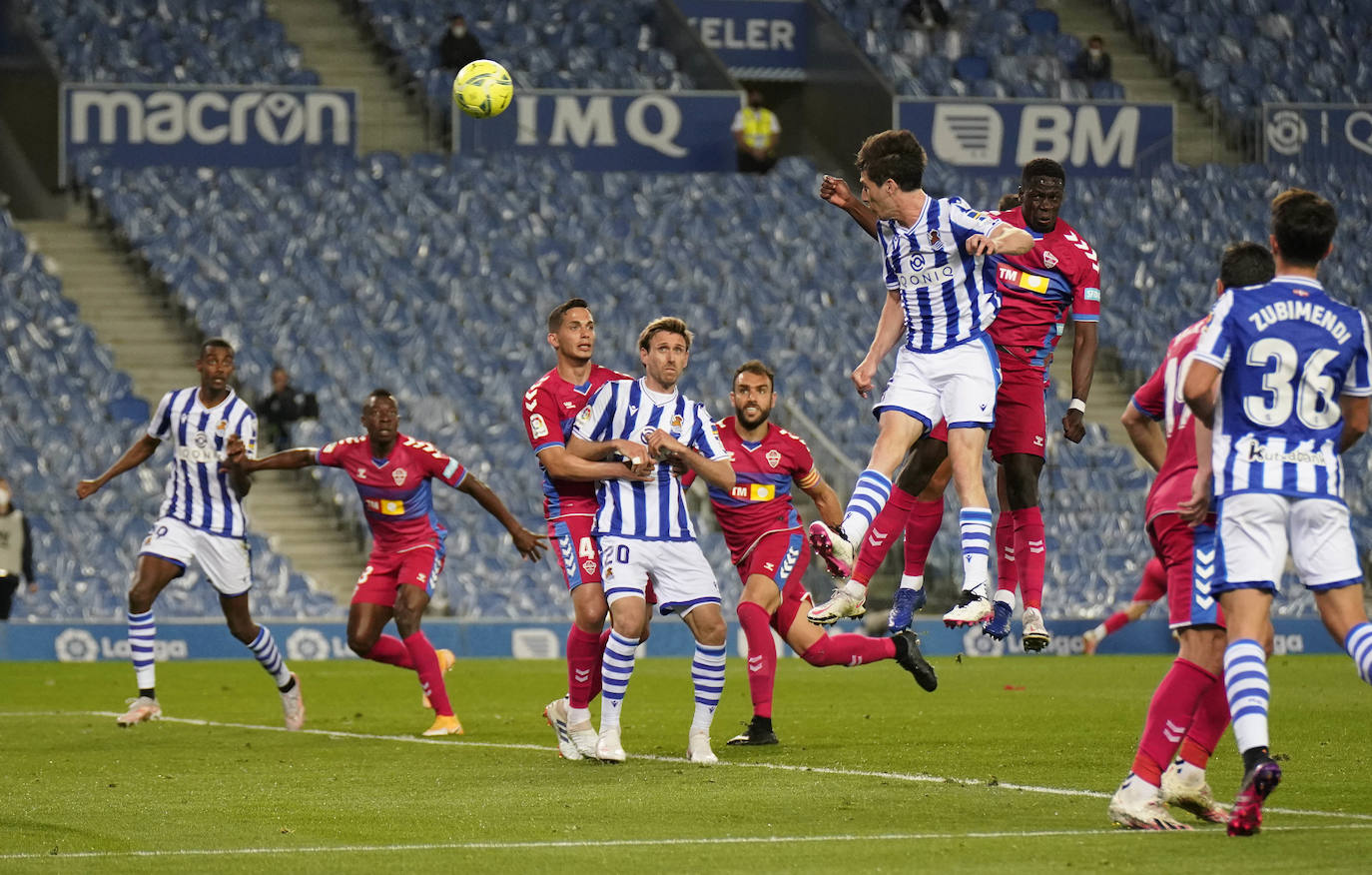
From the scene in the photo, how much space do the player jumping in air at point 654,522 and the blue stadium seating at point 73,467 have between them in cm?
1010

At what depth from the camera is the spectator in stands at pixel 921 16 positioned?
26.5m

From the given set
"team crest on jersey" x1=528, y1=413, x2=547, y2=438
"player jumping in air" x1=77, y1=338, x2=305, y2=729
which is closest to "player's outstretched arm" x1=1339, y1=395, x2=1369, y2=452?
"team crest on jersey" x1=528, y1=413, x2=547, y2=438

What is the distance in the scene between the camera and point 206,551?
12664mm

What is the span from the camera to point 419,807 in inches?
308

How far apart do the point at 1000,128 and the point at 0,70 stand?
1243cm

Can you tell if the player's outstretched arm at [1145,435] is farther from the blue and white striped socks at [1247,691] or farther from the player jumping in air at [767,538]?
the player jumping in air at [767,538]

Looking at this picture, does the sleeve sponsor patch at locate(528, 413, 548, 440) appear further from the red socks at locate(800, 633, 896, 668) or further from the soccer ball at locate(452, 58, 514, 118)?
the soccer ball at locate(452, 58, 514, 118)

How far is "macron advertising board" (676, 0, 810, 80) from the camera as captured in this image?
26688mm

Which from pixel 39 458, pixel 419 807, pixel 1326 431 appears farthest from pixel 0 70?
pixel 1326 431

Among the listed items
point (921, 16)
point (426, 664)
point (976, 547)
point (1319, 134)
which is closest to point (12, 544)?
point (426, 664)

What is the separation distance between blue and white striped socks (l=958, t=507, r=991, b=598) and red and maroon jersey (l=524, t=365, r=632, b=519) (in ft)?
7.13

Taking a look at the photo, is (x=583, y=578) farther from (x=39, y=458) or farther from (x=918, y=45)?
(x=918, y=45)

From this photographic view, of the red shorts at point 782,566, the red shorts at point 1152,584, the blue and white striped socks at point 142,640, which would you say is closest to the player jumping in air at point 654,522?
the red shorts at point 782,566

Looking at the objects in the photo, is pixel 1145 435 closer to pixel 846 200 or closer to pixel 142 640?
pixel 846 200
